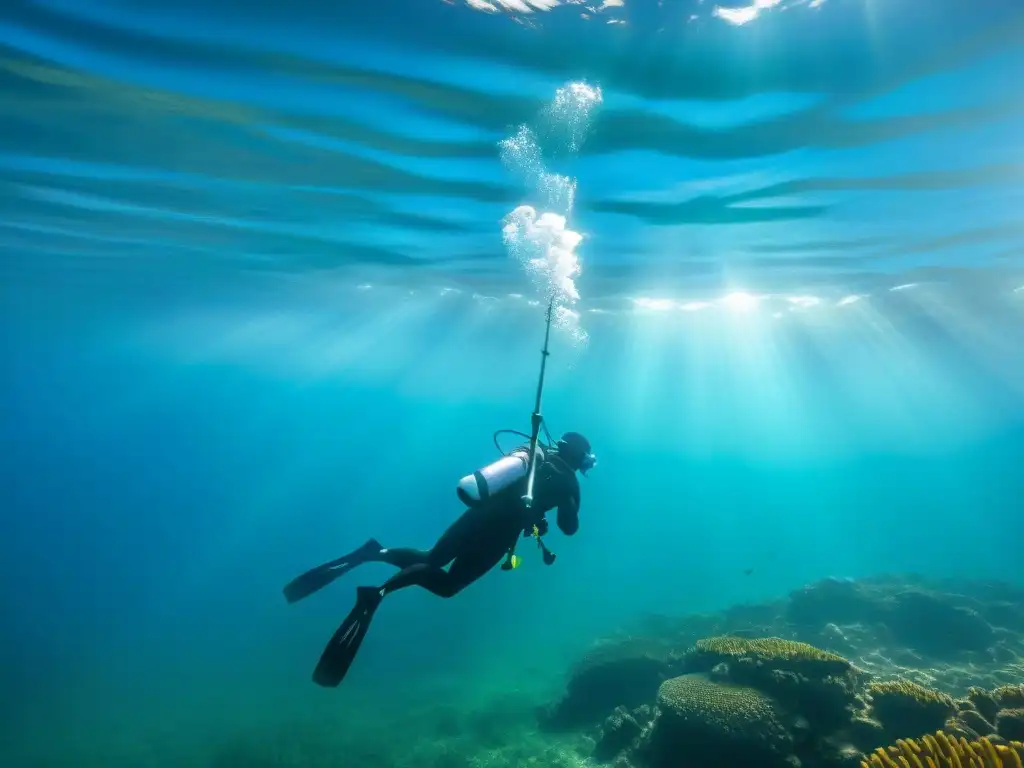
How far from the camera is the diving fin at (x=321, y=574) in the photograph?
688 centimetres

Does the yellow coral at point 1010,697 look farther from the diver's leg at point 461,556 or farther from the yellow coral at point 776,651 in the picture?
the diver's leg at point 461,556

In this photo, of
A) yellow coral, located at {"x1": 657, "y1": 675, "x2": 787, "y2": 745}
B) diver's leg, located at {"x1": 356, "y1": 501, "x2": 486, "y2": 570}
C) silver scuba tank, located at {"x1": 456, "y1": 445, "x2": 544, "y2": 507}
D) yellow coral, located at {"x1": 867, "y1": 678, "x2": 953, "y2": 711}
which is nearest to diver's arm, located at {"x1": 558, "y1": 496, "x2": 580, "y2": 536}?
silver scuba tank, located at {"x1": 456, "y1": 445, "x2": 544, "y2": 507}

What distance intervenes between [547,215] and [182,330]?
111 feet

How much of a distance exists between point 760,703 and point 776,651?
95cm

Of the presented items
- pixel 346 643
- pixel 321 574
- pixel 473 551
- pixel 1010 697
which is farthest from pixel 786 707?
pixel 321 574

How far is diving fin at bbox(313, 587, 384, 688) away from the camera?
16.1 ft

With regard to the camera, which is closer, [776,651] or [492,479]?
[492,479]

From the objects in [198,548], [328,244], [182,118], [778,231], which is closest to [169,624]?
[328,244]

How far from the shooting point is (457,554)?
6.26 m

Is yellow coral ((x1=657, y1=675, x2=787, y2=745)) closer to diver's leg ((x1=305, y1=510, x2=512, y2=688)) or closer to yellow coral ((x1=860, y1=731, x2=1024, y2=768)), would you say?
yellow coral ((x1=860, y1=731, x2=1024, y2=768))

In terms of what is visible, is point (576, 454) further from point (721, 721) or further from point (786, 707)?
point (786, 707)

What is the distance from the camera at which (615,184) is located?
14625 mm

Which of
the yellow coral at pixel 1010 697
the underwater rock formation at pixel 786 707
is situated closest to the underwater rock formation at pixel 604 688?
the underwater rock formation at pixel 786 707

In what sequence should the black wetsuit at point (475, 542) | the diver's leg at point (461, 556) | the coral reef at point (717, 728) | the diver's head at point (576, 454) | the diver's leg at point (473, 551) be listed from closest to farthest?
1. the diver's leg at point (461, 556)
2. the black wetsuit at point (475, 542)
3. the diver's leg at point (473, 551)
4. the coral reef at point (717, 728)
5. the diver's head at point (576, 454)
